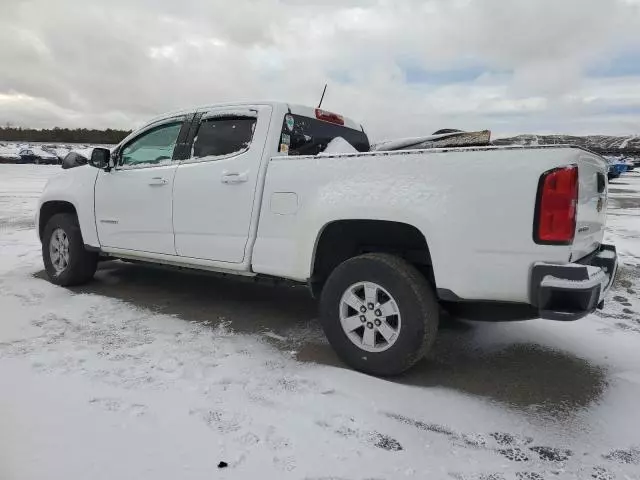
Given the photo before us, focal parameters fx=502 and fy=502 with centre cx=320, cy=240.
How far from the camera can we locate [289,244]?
3637 mm

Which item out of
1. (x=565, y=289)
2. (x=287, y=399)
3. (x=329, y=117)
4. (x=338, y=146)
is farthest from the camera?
(x=329, y=117)

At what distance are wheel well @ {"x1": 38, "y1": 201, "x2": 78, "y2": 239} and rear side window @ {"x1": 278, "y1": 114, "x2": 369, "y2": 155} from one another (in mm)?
2944

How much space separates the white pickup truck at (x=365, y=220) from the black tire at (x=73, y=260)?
1.60ft

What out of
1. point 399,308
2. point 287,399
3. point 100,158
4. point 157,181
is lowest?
point 287,399

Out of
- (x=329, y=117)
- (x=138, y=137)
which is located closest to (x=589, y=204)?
(x=329, y=117)

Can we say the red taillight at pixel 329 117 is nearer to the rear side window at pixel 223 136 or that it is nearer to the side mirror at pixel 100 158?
the rear side window at pixel 223 136

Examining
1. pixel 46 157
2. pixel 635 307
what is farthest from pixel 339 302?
pixel 46 157

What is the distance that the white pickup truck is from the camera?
269 centimetres

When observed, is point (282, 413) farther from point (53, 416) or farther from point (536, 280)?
point (536, 280)

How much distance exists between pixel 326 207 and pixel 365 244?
0.46 metres

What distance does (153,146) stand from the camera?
4898 mm

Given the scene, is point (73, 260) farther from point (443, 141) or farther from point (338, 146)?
point (443, 141)

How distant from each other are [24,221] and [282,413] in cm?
922

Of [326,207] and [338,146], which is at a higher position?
[338,146]
